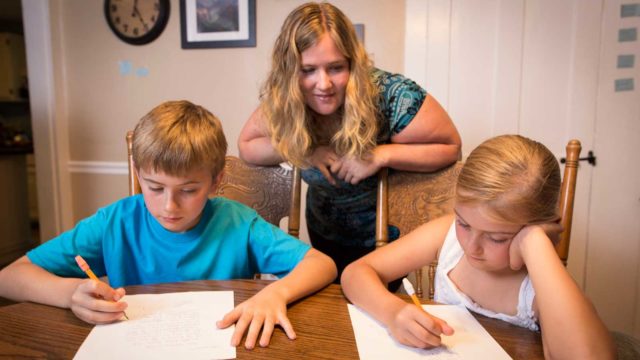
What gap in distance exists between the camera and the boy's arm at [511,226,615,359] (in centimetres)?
63

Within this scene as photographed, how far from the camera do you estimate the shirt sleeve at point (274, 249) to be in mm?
992

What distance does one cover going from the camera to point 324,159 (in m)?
1.21

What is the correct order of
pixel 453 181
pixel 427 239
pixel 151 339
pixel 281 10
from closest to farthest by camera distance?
1. pixel 151 339
2. pixel 427 239
3. pixel 453 181
4. pixel 281 10

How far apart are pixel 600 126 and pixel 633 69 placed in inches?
11.9

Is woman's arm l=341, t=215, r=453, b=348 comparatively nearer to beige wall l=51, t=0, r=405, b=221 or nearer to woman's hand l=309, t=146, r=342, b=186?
woman's hand l=309, t=146, r=342, b=186

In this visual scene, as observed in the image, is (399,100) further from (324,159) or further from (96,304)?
(96,304)

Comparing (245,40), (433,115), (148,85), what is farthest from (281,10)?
(433,115)

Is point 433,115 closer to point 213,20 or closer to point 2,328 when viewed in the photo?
point 2,328

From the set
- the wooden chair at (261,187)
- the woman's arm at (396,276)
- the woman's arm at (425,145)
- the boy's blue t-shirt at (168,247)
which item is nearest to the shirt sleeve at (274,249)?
the boy's blue t-shirt at (168,247)

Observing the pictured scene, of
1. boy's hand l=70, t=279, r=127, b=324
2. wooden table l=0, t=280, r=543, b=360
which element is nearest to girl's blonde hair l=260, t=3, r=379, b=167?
wooden table l=0, t=280, r=543, b=360

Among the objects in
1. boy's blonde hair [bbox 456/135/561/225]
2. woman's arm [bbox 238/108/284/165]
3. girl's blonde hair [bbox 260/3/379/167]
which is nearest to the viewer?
boy's blonde hair [bbox 456/135/561/225]

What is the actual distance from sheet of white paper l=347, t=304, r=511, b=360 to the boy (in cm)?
15

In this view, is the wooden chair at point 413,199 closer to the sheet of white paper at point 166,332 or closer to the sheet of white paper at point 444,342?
Answer: the sheet of white paper at point 444,342

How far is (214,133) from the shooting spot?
98cm
